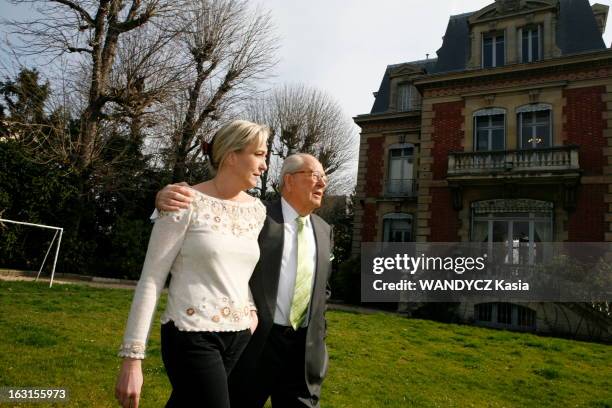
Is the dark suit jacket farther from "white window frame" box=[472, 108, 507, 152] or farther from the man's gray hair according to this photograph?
"white window frame" box=[472, 108, 507, 152]

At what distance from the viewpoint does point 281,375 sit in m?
2.31

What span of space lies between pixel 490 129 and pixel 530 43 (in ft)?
10.5

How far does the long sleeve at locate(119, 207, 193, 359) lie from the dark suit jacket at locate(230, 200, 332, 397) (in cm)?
53

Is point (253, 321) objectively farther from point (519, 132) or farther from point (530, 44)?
point (530, 44)

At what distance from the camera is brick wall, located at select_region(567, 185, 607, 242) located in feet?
41.4

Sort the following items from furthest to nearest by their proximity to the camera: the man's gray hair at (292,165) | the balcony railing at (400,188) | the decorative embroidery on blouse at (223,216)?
the balcony railing at (400,188) < the man's gray hair at (292,165) < the decorative embroidery on blouse at (223,216)

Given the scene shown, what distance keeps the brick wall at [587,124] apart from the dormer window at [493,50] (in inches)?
99.8

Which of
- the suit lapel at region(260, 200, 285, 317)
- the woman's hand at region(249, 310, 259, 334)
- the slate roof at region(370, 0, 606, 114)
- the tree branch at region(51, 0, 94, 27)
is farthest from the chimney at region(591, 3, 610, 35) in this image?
the woman's hand at region(249, 310, 259, 334)

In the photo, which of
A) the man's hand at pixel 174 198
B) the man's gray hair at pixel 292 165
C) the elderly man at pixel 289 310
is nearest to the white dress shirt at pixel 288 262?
the elderly man at pixel 289 310

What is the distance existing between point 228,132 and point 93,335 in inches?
203

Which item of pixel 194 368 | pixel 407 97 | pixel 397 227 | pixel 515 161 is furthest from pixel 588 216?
pixel 194 368

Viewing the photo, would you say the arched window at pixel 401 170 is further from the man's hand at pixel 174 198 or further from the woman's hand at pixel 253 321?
the man's hand at pixel 174 198

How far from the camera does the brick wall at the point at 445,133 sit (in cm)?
1502

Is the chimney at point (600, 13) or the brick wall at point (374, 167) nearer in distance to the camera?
the chimney at point (600, 13)
